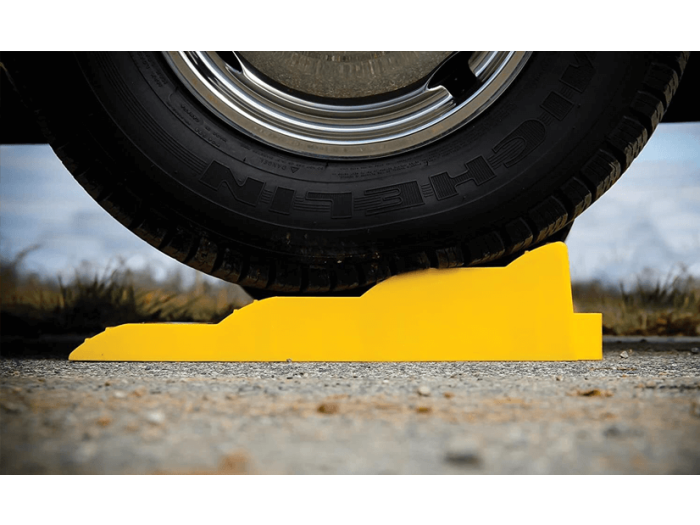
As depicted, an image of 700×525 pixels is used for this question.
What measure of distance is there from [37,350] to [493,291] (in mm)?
1360

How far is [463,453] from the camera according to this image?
373 millimetres

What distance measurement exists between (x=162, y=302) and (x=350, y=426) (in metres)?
1.45

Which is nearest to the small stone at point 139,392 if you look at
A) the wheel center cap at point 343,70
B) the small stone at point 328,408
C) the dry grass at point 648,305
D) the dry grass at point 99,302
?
the small stone at point 328,408

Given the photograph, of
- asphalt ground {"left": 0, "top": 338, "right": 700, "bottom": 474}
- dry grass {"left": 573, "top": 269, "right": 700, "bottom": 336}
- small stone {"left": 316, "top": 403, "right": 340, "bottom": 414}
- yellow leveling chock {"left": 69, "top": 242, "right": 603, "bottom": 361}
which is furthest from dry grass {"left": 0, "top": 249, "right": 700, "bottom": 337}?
small stone {"left": 316, "top": 403, "right": 340, "bottom": 414}

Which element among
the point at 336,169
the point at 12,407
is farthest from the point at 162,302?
the point at 12,407

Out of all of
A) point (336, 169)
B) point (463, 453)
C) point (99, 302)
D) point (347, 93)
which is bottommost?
point (463, 453)

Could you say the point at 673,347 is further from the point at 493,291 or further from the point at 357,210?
the point at 357,210

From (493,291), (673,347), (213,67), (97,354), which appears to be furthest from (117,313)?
(673,347)

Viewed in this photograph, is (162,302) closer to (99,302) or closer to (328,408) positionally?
(99,302)

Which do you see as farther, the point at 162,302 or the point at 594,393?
the point at 162,302

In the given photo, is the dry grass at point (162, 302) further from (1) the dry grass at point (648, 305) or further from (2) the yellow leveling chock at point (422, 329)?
(2) the yellow leveling chock at point (422, 329)

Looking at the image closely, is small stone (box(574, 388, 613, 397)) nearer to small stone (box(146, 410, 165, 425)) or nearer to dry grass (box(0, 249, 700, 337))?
small stone (box(146, 410, 165, 425))

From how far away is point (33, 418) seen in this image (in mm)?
450

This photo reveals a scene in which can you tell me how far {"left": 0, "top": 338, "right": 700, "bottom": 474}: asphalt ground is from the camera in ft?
1.20
